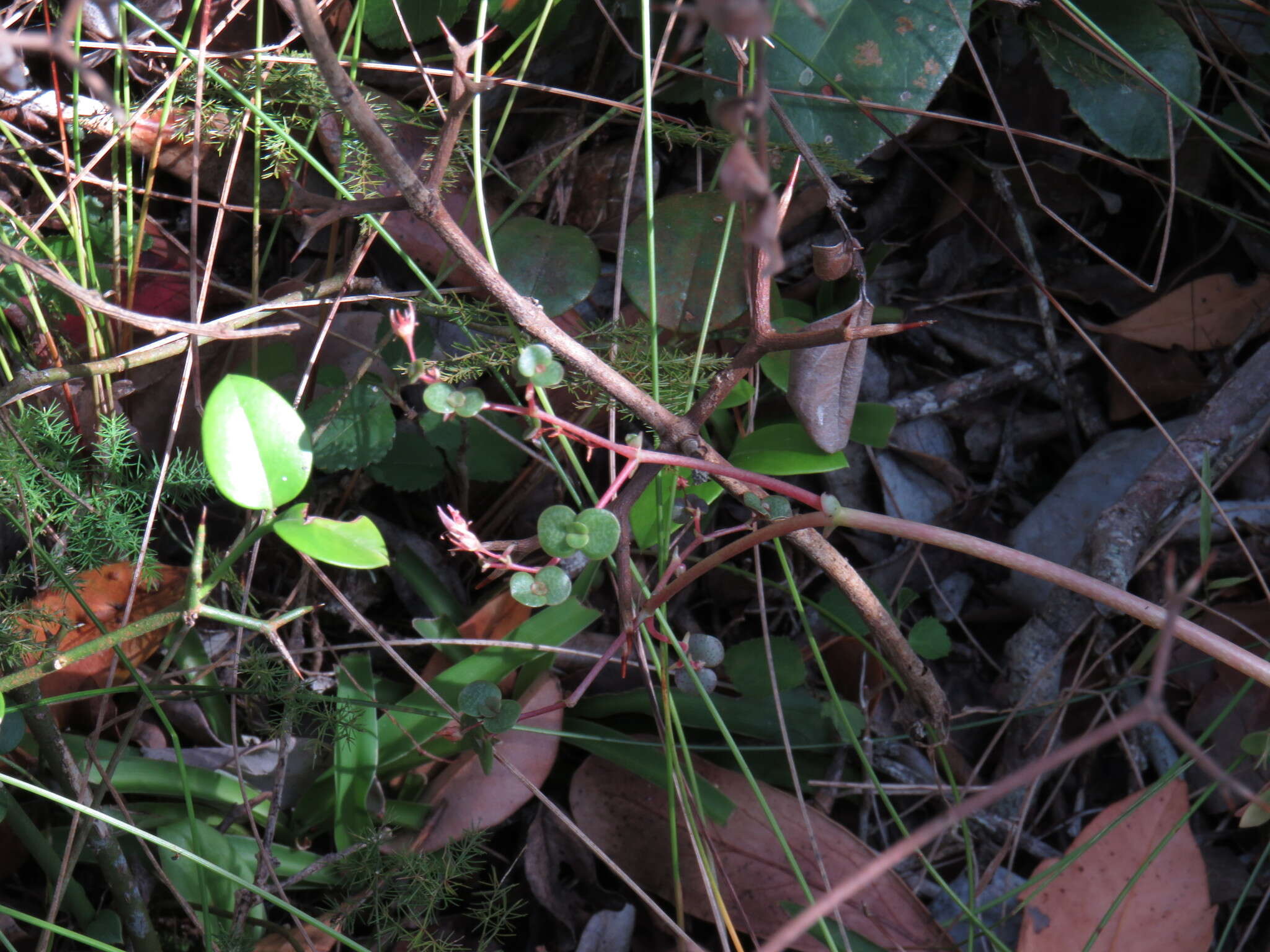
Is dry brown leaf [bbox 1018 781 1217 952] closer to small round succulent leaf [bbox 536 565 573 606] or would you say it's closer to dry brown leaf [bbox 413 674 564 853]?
dry brown leaf [bbox 413 674 564 853]

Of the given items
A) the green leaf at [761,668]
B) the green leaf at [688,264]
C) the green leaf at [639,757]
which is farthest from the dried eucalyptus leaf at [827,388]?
the green leaf at [639,757]

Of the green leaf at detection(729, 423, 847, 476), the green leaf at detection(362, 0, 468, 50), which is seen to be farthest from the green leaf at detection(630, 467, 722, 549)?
the green leaf at detection(362, 0, 468, 50)

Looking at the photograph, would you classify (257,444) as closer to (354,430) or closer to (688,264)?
(354,430)

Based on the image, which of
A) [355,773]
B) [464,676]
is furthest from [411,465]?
[355,773]

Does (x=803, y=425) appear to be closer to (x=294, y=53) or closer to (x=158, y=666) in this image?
(x=294, y=53)

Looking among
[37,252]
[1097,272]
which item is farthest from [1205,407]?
[37,252]

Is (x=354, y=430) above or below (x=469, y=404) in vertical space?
below

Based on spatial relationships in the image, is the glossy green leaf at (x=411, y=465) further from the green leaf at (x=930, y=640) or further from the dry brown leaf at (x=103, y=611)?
the green leaf at (x=930, y=640)
